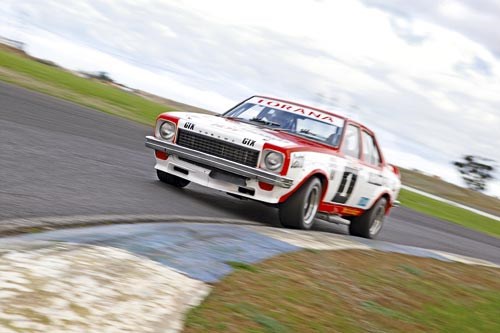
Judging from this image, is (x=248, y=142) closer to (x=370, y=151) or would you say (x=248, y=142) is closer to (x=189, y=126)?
(x=189, y=126)

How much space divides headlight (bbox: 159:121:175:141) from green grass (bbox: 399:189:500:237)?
14.3 meters

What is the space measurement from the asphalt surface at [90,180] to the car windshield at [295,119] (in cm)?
108

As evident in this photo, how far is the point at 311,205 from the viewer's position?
9391 millimetres

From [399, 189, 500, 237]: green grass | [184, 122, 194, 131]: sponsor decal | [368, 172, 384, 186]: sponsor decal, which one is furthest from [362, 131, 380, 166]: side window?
[399, 189, 500, 237]: green grass

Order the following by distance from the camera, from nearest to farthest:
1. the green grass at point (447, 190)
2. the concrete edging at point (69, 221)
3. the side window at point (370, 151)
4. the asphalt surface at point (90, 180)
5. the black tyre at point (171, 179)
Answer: the concrete edging at point (69, 221), the asphalt surface at point (90, 180), the black tyre at point (171, 179), the side window at point (370, 151), the green grass at point (447, 190)

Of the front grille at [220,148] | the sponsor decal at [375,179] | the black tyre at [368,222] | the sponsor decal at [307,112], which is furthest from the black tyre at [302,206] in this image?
the black tyre at [368,222]

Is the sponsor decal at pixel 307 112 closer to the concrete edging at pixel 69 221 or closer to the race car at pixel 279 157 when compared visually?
the race car at pixel 279 157

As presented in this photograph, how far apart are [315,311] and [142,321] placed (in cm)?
160

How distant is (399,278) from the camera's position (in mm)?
7641

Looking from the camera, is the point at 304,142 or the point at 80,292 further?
the point at 304,142

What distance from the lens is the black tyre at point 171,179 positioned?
32.9 ft

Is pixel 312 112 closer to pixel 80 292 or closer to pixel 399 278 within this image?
pixel 399 278

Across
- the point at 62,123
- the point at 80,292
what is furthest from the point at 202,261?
the point at 62,123

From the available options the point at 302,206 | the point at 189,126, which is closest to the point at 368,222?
the point at 302,206
